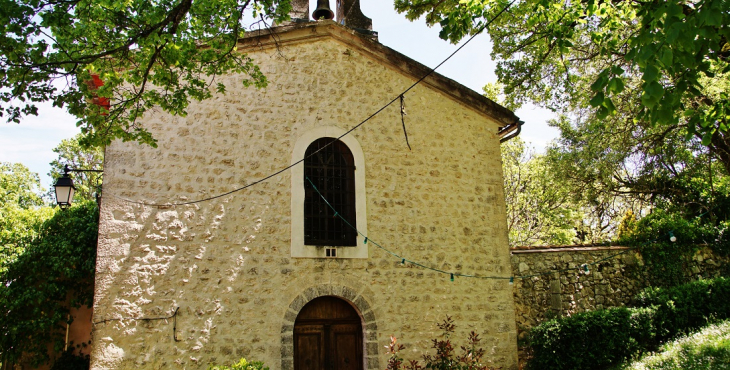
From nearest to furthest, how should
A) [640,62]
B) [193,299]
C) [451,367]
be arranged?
[640,62] < [193,299] < [451,367]

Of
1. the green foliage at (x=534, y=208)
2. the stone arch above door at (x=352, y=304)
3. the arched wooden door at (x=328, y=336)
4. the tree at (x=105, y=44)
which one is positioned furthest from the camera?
the green foliage at (x=534, y=208)

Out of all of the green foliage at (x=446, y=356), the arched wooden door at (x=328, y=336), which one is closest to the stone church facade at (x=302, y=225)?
the arched wooden door at (x=328, y=336)

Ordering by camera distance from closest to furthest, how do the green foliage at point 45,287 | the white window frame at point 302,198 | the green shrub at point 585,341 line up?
the white window frame at point 302,198 < the green foliage at point 45,287 < the green shrub at point 585,341

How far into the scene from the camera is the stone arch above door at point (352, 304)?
802 cm

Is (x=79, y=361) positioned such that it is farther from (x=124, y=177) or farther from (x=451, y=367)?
(x=451, y=367)

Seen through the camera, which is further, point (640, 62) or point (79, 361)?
point (79, 361)

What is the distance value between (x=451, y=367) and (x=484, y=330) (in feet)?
4.16

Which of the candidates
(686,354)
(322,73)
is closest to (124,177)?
(322,73)

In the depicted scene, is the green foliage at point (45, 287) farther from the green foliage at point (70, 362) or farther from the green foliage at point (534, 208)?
the green foliage at point (534, 208)

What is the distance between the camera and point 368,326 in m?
8.55

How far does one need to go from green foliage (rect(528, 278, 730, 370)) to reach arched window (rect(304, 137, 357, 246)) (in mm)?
4035

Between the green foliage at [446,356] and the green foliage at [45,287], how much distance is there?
17.6 ft

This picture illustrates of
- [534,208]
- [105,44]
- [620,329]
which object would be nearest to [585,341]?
[620,329]

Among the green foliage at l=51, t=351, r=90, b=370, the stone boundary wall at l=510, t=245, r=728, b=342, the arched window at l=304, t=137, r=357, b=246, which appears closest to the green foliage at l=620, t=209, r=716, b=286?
the stone boundary wall at l=510, t=245, r=728, b=342
